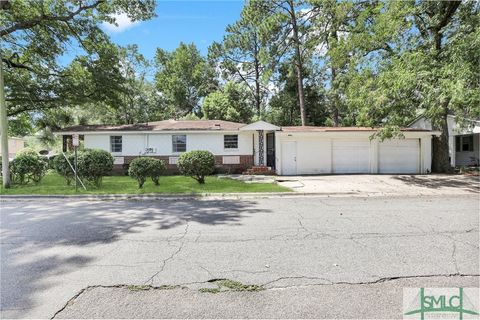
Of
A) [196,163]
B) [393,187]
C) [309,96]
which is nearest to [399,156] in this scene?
[393,187]

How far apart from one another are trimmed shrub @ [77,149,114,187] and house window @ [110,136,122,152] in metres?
7.79

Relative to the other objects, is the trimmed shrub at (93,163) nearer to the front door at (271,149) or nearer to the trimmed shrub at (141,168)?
the trimmed shrub at (141,168)

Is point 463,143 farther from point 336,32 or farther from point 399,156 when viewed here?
point 336,32

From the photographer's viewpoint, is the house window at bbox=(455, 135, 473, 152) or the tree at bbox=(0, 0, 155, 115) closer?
the tree at bbox=(0, 0, 155, 115)

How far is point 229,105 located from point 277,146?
49.0 feet

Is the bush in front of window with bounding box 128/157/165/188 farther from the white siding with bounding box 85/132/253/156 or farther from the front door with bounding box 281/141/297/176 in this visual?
the front door with bounding box 281/141/297/176

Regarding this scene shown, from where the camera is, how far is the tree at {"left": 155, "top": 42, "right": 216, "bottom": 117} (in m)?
39.5

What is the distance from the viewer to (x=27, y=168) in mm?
14305

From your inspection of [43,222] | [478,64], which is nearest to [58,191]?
[43,222]

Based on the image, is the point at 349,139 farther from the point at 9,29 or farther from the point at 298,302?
the point at 9,29

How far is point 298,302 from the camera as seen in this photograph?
336 cm

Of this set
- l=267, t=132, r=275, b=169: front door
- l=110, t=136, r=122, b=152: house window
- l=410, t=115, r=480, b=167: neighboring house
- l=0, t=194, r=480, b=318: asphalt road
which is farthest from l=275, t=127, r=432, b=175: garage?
l=0, t=194, r=480, b=318: asphalt road

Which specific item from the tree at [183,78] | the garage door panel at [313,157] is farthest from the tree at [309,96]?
the garage door panel at [313,157]

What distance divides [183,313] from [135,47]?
37.0 m
